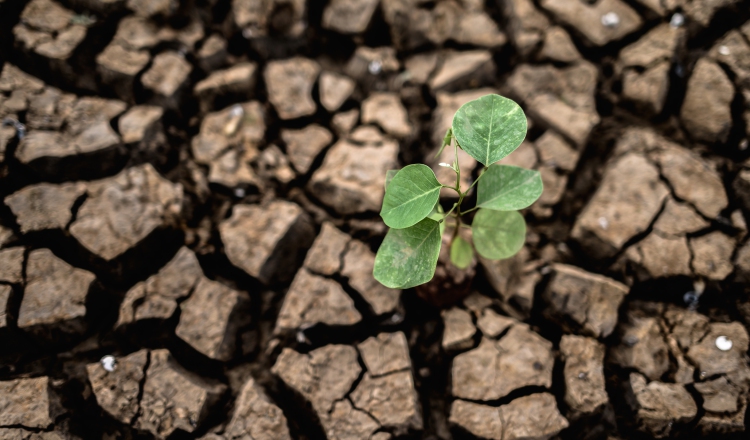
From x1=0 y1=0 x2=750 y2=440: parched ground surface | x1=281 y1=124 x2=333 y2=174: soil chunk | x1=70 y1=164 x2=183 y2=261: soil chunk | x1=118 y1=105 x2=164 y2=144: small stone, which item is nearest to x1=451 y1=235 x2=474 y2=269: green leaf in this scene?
x1=0 y1=0 x2=750 y2=440: parched ground surface

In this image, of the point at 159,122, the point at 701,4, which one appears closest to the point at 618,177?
the point at 701,4

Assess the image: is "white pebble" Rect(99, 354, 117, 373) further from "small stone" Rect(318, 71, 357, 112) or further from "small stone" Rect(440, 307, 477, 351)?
"small stone" Rect(318, 71, 357, 112)

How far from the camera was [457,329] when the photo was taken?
159cm

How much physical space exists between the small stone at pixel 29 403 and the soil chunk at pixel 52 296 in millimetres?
178

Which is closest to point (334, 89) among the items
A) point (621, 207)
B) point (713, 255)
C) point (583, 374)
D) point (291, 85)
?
point (291, 85)

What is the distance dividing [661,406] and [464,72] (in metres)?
1.59

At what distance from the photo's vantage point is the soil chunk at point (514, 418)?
1402 mm

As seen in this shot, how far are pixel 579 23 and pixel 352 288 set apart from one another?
5.61 feet

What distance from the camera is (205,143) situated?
6.31 ft

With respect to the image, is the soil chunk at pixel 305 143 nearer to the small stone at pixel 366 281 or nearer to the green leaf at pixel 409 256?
the small stone at pixel 366 281

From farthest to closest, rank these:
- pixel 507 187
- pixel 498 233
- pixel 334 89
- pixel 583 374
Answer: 1. pixel 334 89
2. pixel 583 374
3. pixel 498 233
4. pixel 507 187

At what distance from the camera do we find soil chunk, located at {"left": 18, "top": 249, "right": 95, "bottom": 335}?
149 cm

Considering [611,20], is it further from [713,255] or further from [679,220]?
[713,255]

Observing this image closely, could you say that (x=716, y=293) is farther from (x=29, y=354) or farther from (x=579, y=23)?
(x=29, y=354)
